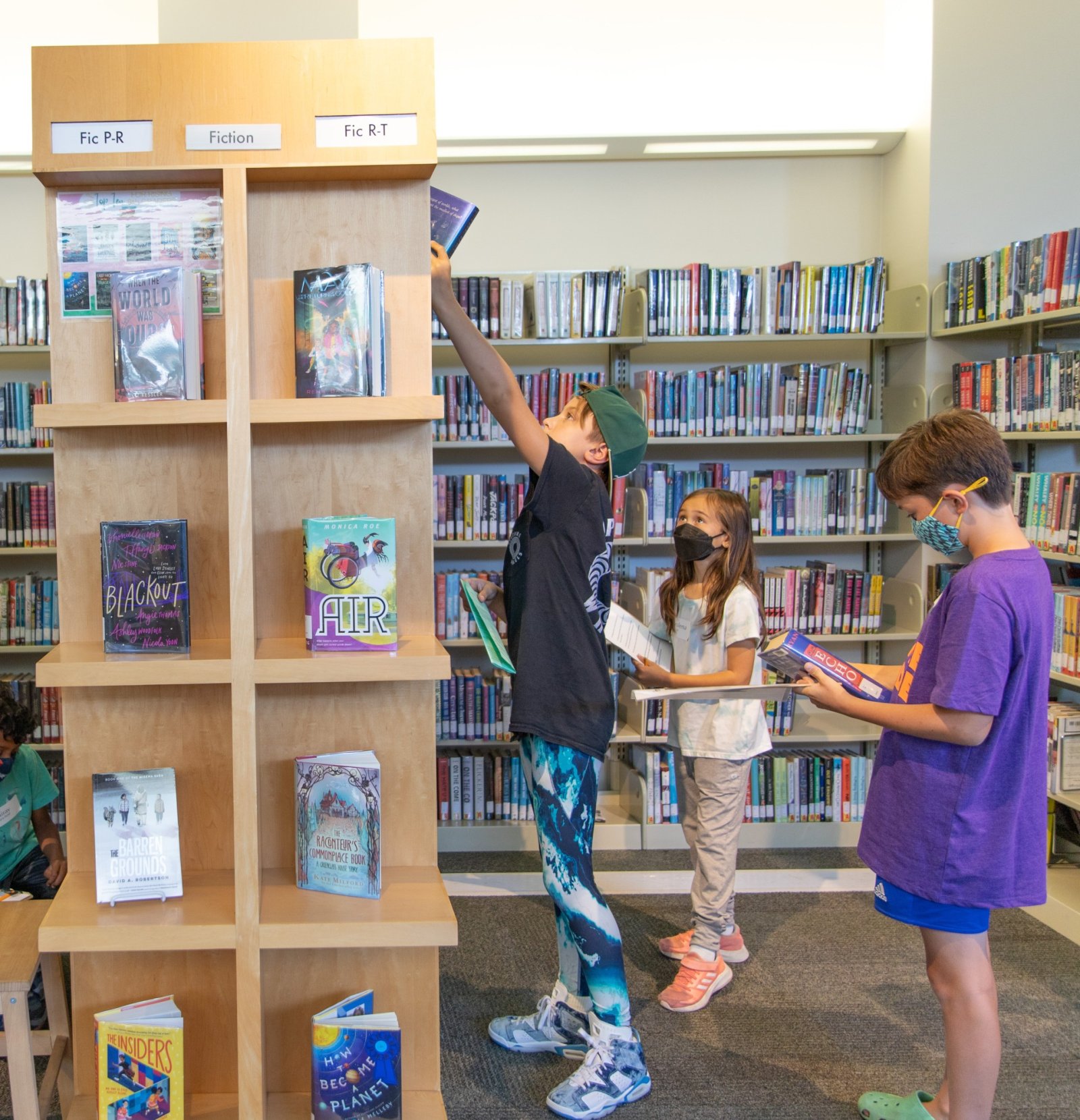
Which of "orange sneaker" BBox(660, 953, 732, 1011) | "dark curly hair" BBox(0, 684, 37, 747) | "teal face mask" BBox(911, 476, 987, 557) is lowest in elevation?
"orange sneaker" BBox(660, 953, 732, 1011)

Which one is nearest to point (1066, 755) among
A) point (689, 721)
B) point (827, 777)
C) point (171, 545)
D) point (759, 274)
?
point (827, 777)

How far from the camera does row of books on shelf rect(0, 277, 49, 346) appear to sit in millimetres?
4117

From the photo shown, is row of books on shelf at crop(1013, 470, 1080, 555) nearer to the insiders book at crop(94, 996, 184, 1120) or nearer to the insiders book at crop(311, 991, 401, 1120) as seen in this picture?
the insiders book at crop(311, 991, 401, 1120)

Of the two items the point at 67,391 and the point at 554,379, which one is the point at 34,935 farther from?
the point at 554,379

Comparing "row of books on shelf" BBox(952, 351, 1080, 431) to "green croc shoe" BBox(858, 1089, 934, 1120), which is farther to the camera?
"row of books on shelf" BBox(952, 351, 1080, 431)

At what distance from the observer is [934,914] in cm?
195

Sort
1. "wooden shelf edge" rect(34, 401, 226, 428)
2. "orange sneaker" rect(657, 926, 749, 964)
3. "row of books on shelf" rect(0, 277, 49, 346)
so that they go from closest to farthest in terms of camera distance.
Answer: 1. "wooden shelf edge" rect(34, 401, 226, 428)
2. "orange sneaker" rect(657, 926, 749, 964)
3. "row of books on shelf" rect(0, 277, 49, 346)

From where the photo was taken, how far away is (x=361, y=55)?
1.71 meters

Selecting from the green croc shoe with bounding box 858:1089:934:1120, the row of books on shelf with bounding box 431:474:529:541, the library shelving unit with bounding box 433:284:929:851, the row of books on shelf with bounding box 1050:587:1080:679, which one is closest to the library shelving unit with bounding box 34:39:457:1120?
the green croc shoe with bounding box 858:1089:934:1120

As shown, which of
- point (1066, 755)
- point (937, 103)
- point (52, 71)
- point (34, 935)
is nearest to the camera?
point (52, 71)

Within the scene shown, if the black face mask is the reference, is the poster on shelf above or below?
above

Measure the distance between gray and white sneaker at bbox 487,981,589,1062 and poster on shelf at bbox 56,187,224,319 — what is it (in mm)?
1822

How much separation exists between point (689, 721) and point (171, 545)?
5.63 feet

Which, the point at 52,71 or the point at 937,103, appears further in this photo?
the point at 937,103
